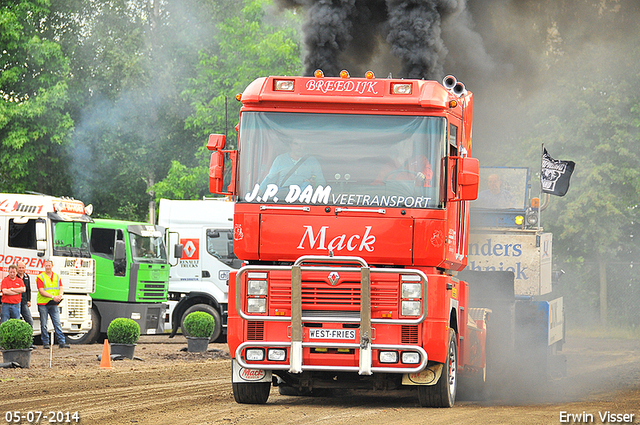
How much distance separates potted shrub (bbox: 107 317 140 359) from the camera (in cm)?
1788

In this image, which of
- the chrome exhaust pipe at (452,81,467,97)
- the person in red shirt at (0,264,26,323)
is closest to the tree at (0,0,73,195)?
the person in red shirt at (0,264,26,323)

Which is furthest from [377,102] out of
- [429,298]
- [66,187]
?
[66,187]

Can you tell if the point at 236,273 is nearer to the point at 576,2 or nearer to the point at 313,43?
the point at 313,43

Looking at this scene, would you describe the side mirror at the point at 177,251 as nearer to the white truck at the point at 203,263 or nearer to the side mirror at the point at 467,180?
the white truck at the point at 203,263

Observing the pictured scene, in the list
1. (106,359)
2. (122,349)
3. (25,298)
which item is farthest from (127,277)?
(106,359)

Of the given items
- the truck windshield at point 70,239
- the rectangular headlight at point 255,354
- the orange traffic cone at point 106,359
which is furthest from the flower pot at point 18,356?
the rectangular headlight at point 255,354

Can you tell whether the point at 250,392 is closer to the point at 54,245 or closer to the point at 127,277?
→ the point at 54,245

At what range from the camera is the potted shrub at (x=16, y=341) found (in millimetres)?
15289

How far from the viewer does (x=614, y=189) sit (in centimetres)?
2953

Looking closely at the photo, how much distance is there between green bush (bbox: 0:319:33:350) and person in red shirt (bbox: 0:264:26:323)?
321 centimetres

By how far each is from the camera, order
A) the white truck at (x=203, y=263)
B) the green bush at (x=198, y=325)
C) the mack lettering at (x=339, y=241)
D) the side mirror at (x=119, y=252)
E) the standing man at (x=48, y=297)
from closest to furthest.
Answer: the mack lettering at (x=339, y=241)
the standing man at (x=48, y=297)
the green bush at (x=198, y=325)
the side mirror at (x=119, y=252)
the white truck at (x=203, y=263)

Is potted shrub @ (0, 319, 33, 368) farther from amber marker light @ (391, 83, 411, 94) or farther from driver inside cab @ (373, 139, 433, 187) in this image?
amber marker light @ (391, 83, 411, 94)

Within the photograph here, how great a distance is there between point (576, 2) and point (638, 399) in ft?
29.4

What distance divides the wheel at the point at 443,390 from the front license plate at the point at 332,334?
4.11 feet
